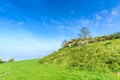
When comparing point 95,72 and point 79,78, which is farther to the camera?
point 95,72

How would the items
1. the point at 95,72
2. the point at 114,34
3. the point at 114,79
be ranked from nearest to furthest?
the point at 114,79
the point at 95,72
the point at 114,34

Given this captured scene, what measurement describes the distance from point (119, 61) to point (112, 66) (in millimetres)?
1478

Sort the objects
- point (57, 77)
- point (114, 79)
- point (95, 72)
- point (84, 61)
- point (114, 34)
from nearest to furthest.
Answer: point (114, 79)
point (57, 77)
point (95, 72)
point (84, 61)
point (114, 34)

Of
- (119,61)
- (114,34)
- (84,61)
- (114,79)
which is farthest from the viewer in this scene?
(114,34)

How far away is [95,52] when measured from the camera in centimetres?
2436

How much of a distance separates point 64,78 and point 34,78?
12.1 feet

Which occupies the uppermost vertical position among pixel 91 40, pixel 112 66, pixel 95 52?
pixel 91 40

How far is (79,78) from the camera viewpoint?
51.1 ft

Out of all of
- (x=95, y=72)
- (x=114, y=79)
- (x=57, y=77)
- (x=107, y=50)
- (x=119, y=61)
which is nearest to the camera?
(x=114, y=79)

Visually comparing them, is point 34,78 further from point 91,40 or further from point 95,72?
point 91,40

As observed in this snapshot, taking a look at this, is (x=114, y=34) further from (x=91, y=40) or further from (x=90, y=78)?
(x=90, y=78)

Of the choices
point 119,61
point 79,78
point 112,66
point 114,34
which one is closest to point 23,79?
point 79,78

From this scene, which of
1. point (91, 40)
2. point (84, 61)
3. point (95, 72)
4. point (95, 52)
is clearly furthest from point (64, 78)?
point (91, 40)

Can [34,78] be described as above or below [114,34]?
below
